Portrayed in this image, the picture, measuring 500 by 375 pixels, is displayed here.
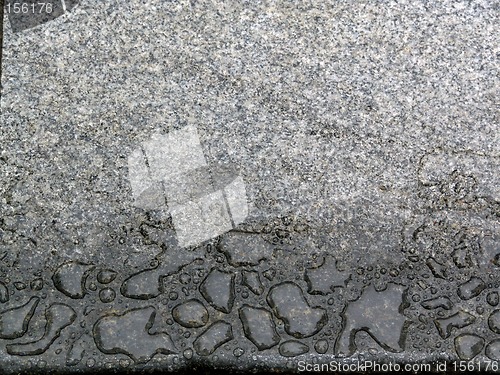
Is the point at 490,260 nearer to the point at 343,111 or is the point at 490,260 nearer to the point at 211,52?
the point at 343,111

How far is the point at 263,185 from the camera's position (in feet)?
5.08

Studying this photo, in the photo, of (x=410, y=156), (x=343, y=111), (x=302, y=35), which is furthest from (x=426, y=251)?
(x=302, y=35)

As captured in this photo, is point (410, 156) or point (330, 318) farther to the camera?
point (410, 156)

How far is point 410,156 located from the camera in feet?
5.15

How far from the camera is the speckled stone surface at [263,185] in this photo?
144 cm

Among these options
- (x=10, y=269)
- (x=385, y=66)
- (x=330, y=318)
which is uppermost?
(x=385, y=66)

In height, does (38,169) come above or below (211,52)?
below

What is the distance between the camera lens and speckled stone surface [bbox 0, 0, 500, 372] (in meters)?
1.44

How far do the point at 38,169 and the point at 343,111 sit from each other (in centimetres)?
69

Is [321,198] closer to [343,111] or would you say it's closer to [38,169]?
[343,111]

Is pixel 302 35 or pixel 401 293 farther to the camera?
pixel 302 35

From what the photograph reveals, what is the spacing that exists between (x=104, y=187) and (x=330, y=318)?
560mm

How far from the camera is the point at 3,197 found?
153cm

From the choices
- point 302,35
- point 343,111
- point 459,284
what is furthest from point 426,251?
point 302,35
